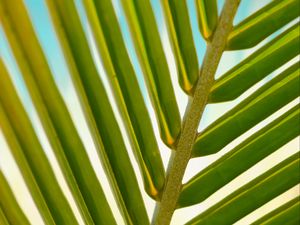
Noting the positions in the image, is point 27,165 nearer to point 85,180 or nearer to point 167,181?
point 85,180

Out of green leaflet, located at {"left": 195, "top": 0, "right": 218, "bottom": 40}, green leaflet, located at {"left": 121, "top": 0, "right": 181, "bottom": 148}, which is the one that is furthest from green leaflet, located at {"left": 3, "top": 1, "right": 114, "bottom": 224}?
green leaflet, located at {"left": 195, "top": 0, "right": 218, "bottom": 40}

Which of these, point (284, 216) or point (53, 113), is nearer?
point (53, 113)

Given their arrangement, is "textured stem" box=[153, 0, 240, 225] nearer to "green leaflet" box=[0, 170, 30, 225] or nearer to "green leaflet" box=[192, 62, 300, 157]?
"green leaflet" box=[192, 62, 300, 157]

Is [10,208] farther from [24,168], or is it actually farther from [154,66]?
[154,66]

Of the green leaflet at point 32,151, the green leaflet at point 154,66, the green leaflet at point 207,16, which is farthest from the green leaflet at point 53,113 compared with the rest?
the green leaflet at point 207,16

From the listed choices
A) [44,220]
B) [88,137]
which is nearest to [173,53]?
[88,137]

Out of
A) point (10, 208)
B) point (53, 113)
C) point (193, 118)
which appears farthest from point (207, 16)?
point (10, 208)
